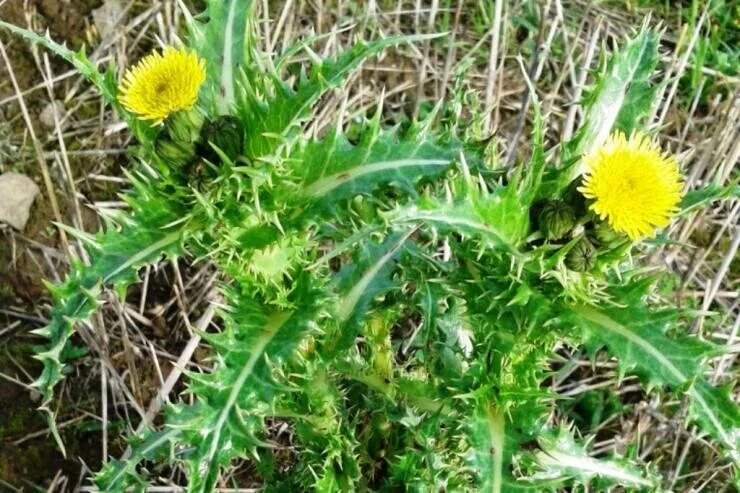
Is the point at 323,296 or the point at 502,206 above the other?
the point at 502,206

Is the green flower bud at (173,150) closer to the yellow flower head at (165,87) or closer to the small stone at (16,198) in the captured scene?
the yellow flower head at (165,87)

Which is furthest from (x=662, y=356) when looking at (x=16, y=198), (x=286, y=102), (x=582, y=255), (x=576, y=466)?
(x=16, y=198)

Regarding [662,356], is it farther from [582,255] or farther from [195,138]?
[195,138]

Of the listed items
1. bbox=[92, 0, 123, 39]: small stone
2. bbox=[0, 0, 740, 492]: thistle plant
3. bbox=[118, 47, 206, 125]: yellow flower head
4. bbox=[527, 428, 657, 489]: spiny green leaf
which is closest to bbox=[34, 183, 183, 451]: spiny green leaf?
bbox=[0, 0, 740, 492]: thistle plant

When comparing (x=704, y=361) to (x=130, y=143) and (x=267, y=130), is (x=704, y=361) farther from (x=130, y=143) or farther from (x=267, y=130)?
(x=130, y=143)

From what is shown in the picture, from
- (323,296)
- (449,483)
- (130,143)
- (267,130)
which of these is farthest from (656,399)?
(130,143)

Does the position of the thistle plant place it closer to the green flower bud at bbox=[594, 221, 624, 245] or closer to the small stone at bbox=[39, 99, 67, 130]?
the green flower bud at bbox=[594, 221, 624, 245]
